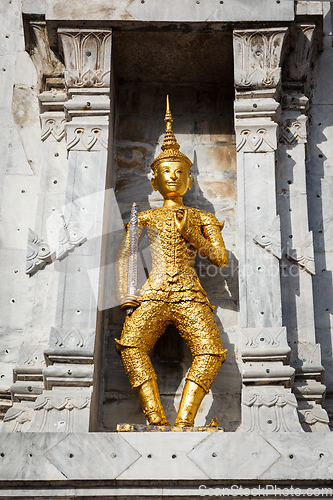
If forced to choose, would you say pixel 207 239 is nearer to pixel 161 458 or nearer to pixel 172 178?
pixel 172 178

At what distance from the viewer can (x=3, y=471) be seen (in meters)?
5.21

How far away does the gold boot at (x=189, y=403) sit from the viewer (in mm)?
5953

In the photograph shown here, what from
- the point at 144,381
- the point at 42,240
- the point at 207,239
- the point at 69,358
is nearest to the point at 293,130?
the point at 207,239

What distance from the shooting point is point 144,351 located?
6.31m

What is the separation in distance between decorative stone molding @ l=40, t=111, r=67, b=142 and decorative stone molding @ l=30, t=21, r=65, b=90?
1.08 feet

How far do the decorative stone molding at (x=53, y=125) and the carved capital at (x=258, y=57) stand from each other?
72.9 inches

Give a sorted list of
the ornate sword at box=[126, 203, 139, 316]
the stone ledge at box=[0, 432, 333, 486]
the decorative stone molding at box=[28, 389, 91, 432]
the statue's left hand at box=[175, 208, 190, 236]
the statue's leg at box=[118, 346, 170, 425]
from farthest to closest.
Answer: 1. the statue's left hand at box=[175, 208, 190, 236]
2. the ornate sword at box=[126, 203, 139, 316]
3. the statue's leg at box=[118, 346, 170, 425]
4. the decorative stone molding at box=[28, 389, 91, 432]
5. the stone ledge at box=[0, 432, 333, 486]

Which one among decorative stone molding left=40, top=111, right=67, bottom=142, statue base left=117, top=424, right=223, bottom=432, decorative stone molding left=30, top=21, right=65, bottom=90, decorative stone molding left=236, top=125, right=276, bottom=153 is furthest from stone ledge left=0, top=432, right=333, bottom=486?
decorative stone molding left=30, top=21, right=65, bottom=90

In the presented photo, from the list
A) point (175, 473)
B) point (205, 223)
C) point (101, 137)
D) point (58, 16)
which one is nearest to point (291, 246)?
point (205, 223)

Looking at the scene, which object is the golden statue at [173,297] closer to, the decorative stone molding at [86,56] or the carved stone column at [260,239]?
the carved stone column at [260,239]

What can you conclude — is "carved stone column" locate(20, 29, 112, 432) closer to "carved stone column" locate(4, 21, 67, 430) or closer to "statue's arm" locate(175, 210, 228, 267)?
"carved stone column" locate(4, 21, 67, 430)

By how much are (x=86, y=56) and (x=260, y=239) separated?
254 centimetres

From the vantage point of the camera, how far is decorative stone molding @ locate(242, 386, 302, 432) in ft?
19.0

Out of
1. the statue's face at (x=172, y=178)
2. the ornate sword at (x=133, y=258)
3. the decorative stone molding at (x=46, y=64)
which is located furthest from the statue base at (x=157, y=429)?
the decorative stone molding at (x=46, y=64)
